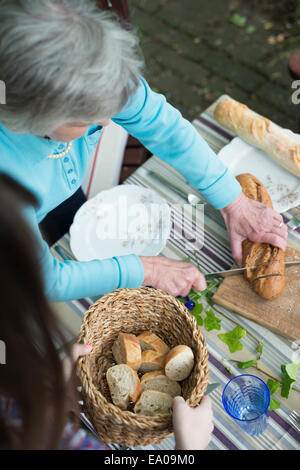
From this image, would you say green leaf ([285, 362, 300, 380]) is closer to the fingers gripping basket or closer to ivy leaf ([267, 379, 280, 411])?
ivy leaf ([267, 379, 280, 411])

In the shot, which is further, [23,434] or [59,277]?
[59,277]

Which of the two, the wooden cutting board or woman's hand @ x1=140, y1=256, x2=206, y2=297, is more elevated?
the wooden cutting board

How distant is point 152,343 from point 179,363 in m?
0.11

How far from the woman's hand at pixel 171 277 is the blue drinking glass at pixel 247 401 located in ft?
0.85

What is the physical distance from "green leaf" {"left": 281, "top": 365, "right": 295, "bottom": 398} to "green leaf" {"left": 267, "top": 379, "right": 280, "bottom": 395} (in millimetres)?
14

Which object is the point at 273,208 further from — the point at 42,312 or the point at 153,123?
the point at 42,312

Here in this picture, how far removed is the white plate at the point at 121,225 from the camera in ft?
4.05

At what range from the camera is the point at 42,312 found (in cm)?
61

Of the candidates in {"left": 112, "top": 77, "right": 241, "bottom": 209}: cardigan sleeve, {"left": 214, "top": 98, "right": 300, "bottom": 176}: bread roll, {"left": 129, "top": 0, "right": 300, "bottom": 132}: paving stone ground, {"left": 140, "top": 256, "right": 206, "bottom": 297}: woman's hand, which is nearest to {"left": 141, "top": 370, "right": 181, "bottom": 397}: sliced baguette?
{"left": 140, "top": 256, "right": 206, "bottom": 297}: woman's hand

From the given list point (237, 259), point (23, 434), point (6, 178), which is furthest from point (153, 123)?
point (23, 434)

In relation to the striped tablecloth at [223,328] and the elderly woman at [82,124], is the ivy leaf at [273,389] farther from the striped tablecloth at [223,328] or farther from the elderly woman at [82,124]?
the elderly woman at [82,124]

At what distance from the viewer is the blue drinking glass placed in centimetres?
95

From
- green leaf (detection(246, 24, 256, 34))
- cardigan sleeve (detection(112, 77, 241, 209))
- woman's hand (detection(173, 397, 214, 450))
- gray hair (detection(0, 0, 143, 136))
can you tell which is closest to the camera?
gray hair (detection(0, 0, 143, 136))

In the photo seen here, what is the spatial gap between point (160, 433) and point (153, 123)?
76cm
